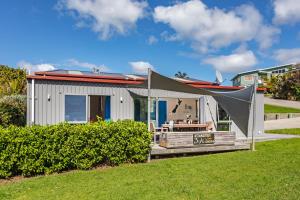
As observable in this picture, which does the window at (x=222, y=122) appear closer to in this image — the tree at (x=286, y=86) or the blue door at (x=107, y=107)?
the blue door at (x=107, y=107)

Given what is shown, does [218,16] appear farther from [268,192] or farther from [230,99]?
[268,192]

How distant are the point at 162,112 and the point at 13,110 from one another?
6982 millimetres

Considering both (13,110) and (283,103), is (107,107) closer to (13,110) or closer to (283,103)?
(13,110)

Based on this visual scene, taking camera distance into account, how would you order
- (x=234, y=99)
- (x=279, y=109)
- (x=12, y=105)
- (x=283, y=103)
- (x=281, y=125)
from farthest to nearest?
(x=283, y=103), (x=279, y=109), (x=281, y=125), (x=12, y=105), (x=234, y=99)

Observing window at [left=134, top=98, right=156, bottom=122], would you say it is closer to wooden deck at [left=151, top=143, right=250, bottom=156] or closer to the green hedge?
wooden deck at [left=151, top=143, right=250, bottom=156]

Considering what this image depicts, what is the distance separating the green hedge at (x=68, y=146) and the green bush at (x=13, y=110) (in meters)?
5.50

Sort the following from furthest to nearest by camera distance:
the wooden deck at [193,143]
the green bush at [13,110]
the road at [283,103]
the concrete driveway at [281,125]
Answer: the road at [283,103], the concrete driveway at [281,125], the green bush at [13,110], the wooden deck at [193,143]

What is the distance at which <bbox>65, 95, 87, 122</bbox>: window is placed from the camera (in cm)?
1154

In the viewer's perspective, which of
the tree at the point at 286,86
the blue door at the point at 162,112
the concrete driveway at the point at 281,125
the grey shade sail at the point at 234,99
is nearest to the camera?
the grey shade sail at the point at 234,99

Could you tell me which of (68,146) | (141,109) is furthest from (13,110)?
(68,146)

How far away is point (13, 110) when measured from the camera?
12945 millimetres

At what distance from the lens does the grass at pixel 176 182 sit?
218 inches

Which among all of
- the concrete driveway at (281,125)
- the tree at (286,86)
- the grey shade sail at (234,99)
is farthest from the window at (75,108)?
the tree at (286,86)

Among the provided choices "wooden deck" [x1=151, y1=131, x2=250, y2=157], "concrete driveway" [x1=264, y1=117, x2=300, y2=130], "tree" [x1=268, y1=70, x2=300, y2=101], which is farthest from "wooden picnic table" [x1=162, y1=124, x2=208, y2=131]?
"tree" [x1=268, y1=70, x2=300, y2=101]
